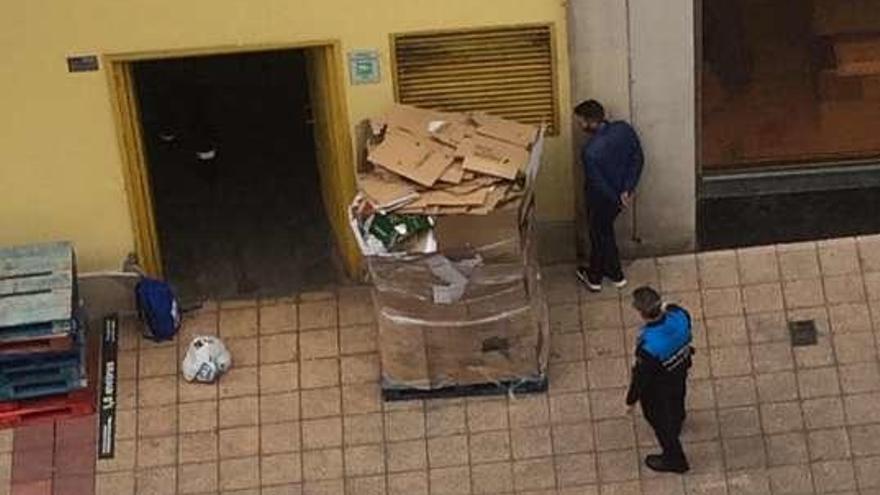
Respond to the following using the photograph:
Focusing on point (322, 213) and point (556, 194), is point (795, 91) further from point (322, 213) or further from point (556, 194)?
point (322, 213)

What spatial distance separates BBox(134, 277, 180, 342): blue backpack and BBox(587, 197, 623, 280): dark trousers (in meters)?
2.79

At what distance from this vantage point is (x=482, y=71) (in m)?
12.5

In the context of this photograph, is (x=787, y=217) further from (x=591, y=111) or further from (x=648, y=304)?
(x=648, y=304)

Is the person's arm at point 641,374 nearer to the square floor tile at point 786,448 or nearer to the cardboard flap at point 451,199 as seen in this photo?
the square floor tile at point 786,448

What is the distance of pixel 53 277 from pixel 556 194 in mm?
3328

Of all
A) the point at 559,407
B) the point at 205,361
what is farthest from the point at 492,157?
the point at 205,361

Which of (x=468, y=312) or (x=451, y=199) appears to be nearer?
(x=451, y=199)

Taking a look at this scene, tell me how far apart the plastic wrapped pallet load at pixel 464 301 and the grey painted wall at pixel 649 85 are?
0.60m

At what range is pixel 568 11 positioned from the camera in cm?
1221

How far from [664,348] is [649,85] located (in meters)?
2.03

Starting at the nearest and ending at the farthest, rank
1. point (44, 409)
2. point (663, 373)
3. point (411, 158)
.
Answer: point (663, 373) → point (411, 158) → point (44, 409)

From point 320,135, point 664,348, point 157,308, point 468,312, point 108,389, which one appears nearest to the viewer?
point 664,348

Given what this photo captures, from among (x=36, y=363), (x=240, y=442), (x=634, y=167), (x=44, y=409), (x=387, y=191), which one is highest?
(x=387, y=191)

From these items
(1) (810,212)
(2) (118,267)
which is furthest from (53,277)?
(1) (810,212)
